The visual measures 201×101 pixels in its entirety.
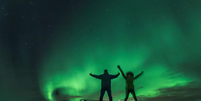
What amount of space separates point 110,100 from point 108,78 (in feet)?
5.95

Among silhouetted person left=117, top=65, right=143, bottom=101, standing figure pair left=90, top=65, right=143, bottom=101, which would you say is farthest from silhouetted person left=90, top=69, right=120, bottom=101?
silhouetted person left=117, top=65, right=143, bottom=101

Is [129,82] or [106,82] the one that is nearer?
[129,82]

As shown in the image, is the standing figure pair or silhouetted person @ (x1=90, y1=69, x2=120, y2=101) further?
silhouetted person @ (x1=90, y1=69, x2=120, y2=101)

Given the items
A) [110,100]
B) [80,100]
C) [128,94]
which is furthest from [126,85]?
[80,100]

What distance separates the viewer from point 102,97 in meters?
16.0

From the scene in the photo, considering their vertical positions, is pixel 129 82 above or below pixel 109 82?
below

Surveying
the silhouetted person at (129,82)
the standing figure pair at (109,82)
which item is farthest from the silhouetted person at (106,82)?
the silhouetted person at (129,82)

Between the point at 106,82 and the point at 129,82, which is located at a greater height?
the point at 106,82

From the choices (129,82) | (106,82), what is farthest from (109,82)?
(129,82)

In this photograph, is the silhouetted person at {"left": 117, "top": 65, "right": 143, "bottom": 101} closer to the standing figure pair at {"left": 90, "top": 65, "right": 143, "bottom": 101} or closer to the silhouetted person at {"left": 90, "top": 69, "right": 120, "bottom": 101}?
the standing figure pair at {"left": 90, "top": 65, "right": 143, "bottom": 101}

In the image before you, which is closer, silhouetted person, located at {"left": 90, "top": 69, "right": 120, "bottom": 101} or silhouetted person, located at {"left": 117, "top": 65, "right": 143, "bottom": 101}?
silhouetted person, located at {"left": 117, "top": 65, "right": 143, "bottom": 101}

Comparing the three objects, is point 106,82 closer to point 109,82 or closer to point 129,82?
point 109,82

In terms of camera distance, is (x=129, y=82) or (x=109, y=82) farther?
(x=109, y=82)

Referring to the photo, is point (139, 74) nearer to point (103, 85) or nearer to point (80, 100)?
point (103, 85)
